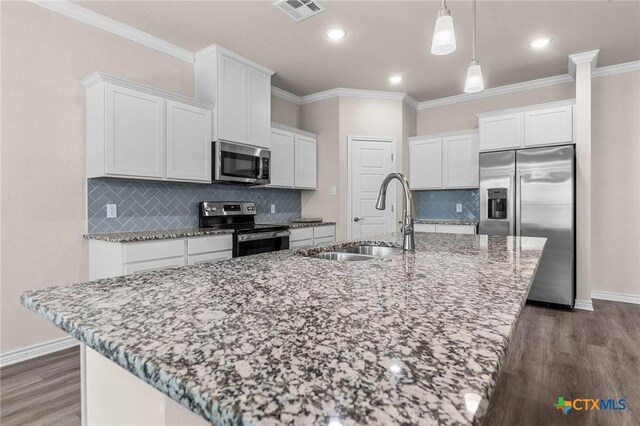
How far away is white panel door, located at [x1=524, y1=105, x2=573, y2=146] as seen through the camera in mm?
3793

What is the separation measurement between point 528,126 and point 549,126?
202 mm

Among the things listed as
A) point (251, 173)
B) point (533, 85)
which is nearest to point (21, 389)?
Answer: point (251, 173)

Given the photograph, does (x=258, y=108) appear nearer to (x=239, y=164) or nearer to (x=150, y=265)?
(x=239, y=164)

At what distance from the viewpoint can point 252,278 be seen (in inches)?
41.9

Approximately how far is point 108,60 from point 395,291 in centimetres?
324

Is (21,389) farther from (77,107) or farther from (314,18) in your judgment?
(314,18)

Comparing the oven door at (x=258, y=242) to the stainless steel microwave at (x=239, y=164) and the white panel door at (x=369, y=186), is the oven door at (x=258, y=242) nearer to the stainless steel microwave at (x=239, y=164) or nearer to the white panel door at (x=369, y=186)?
the stainless steel microwave at (x=239, y=164)

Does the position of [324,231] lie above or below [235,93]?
below

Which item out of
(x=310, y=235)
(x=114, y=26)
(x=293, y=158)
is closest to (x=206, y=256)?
(x=310, y=235)

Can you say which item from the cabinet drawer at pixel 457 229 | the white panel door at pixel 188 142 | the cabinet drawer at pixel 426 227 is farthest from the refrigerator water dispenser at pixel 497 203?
the white panel door at pixel 188 142

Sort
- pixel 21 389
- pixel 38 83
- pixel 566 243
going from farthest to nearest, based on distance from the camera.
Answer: pixel 566 243, pixel 38 83, pixel 21 389

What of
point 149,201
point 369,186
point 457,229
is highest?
point 369,186

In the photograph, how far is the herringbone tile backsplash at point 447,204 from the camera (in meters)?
4.80

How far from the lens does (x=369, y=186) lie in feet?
15.8
